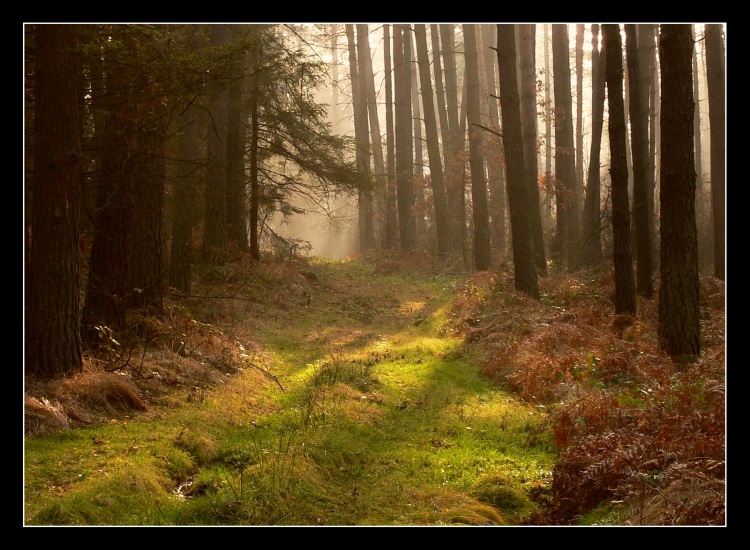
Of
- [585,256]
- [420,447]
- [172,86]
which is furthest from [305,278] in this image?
[420,447]

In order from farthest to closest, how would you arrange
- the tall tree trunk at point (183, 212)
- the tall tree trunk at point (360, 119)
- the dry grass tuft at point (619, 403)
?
the tall tree trunk at point (360, 119) < the tall tree trunk at point (183, 212) < the dry grass tuft at point (619, 403)

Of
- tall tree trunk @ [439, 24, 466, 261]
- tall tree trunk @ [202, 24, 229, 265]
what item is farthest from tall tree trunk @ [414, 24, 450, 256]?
tall tree trunk @ [202, 24, 229, 265]

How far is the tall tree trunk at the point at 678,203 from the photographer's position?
8906mm

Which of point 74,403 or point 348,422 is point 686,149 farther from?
point 74,403

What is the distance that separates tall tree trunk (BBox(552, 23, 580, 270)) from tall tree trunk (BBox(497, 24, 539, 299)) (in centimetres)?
541

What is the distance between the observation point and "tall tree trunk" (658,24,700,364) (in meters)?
8.91

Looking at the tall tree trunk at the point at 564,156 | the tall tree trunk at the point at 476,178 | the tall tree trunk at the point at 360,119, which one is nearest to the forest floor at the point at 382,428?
→ the tall tree trunk at the point at 476,178

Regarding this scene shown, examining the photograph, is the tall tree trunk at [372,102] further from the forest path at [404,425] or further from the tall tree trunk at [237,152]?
the forest path at [404,425]

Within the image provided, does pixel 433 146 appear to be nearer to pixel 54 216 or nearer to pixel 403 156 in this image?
pixel 403 156

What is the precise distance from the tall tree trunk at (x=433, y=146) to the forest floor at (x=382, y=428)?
13.1 m

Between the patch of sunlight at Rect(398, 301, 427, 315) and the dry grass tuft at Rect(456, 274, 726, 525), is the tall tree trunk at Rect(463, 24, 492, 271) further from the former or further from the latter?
the dry grass tuft at Rect(456, 274, 726, 525)
